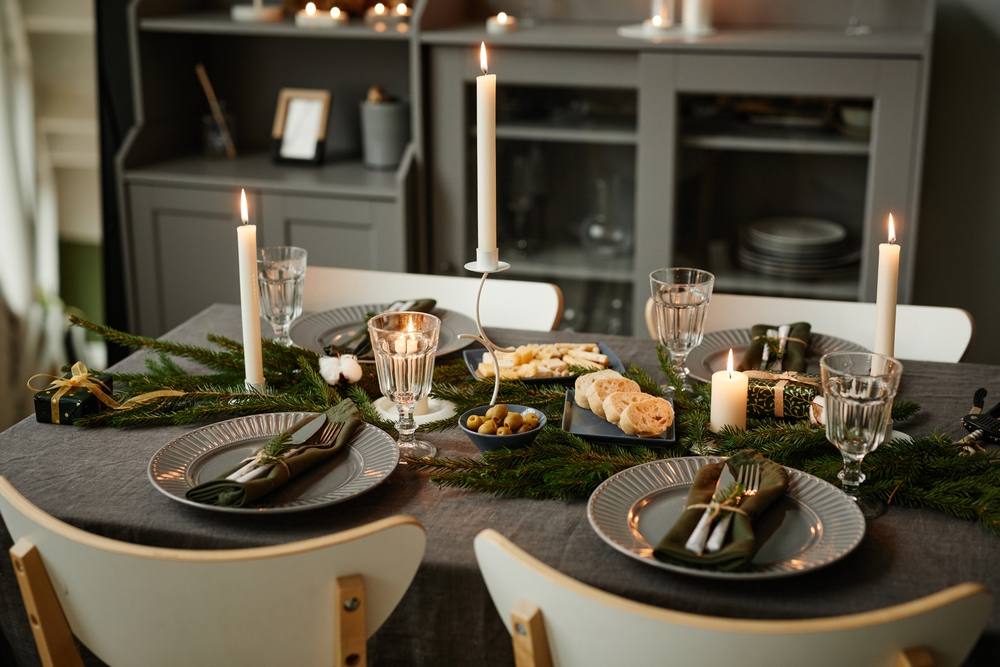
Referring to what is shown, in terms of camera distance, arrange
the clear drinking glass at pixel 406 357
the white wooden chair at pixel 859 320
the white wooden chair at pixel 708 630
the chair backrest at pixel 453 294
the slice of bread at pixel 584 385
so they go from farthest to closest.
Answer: the chair backrest at pixel 453 294 → the white wooden chair at pixel 859 320 → the slice of bread at pixel 584 385 → the clear drinking glass at pixel 406 357 → the white wooden chair at pixel 708 630

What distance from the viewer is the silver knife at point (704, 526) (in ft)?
3.62

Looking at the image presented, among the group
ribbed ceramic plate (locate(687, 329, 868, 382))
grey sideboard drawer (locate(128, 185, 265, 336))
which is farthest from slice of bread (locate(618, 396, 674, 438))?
grey sideboard drawer (locate(128, 185, 265, 336))

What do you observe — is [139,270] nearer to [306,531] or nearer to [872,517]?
[306,531]

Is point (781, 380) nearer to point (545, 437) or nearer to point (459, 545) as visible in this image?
point (545, 437)

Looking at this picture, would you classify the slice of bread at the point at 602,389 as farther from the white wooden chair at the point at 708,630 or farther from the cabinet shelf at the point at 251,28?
the cabinet shelf at the point at 251,28

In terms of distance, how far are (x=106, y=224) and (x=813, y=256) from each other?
1895mm

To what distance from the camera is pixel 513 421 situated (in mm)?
1346

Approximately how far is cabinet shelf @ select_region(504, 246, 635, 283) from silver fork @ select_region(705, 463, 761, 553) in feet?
5.23

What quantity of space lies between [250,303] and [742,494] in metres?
0.67

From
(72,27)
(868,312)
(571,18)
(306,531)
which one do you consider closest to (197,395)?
(306,531)

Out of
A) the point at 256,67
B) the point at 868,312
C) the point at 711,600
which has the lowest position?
the point at 711,600

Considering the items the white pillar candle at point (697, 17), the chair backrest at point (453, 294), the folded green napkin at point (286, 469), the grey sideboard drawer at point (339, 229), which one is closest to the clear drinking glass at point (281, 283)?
the folded green napkin at point (286, 469)

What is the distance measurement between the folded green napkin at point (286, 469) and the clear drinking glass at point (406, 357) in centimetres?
7

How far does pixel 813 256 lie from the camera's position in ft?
8.80
